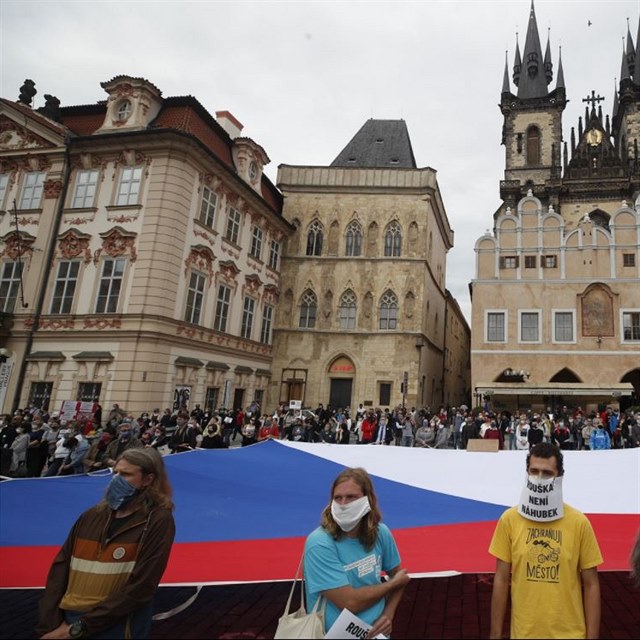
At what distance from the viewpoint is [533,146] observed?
51.2 m

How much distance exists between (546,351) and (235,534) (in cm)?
2571

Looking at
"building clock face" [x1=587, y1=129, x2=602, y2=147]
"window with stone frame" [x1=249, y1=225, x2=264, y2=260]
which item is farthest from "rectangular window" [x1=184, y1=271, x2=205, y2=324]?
"building clock face" [x1=587, y1=129, x2=602, y2=147]

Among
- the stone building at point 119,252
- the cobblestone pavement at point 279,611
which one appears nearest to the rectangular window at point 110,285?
the stone building at point 119,252

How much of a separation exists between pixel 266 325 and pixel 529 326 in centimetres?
1556

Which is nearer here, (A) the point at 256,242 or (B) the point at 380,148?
(A) the point at 256,242

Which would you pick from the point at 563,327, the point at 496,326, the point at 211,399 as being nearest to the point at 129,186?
the point at 211,399

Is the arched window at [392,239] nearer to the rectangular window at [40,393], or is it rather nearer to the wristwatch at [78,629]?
the rectangular window at [40,393]

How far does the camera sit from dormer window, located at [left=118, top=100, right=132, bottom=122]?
22.9m

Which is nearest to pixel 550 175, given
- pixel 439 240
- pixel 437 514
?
pixel 439 240

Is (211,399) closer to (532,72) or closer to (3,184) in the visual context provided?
(3,184)

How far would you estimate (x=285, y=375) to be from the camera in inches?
1214

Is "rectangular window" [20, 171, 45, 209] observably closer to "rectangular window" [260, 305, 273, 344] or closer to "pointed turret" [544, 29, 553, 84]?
"rectangular window" [260, 305, 273, 344]

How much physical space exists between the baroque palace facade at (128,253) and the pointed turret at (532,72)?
40.3m

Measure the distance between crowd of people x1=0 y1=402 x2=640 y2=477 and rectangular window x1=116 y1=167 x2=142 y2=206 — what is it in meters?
9.46
